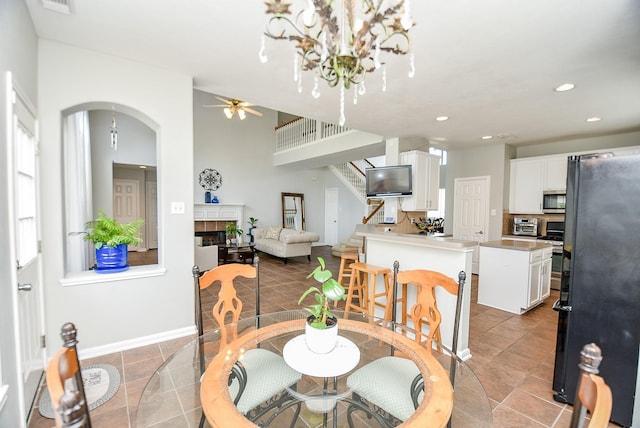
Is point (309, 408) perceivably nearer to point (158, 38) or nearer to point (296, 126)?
point (158, 38)

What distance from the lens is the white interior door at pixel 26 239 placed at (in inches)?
65.5

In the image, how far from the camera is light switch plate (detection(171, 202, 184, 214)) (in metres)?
2.87

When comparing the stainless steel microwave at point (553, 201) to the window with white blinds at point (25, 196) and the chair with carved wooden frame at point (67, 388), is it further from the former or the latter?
the window with white blinds at point (25, 196)

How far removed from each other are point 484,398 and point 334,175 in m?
8.93

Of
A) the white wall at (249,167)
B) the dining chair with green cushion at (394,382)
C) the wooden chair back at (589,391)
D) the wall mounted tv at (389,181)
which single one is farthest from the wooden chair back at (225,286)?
the white wall at (249,167)

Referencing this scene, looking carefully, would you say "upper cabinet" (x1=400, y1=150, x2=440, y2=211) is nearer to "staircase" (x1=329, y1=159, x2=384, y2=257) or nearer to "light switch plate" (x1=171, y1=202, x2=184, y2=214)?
"staircase" (x1=329, y1=159, x2=384, y2=257)

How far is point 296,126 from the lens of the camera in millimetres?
8133

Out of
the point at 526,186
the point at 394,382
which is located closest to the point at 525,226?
the point at 526,186

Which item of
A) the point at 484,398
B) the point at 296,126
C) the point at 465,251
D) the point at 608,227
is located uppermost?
the point at 296,126

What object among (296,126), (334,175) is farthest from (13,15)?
(334,175)

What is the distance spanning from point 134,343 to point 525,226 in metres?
6.48

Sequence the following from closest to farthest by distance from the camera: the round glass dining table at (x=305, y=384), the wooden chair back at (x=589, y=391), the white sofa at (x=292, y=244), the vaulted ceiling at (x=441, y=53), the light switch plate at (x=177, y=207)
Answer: the wooden chair back at (x=589, y=391)
the round glass dining table at (x=305, y=384)
the vaulted ceiling at (x=441, y=53)
the light switch plate at (x=177, y=207)
the white sofa at (x=292, y=244)

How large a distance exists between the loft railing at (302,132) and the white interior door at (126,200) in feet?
13.7

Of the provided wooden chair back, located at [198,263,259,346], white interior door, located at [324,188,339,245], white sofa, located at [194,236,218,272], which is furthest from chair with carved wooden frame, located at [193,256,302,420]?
white interior door, located at [324,188,339,245]
